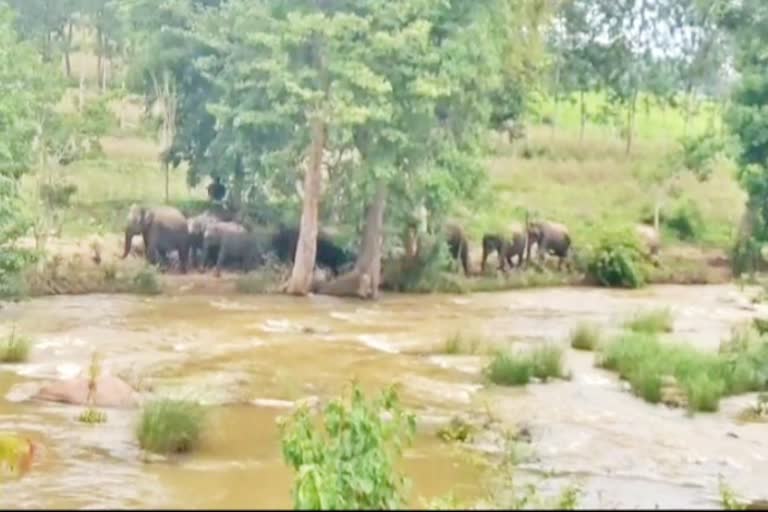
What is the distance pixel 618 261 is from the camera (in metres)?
29.7

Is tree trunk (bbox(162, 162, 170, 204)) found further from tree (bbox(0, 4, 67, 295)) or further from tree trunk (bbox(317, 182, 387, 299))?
tree (bbox(0, 4, 67, 295))

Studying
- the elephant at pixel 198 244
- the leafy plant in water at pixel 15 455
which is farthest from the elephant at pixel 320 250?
the leafy plant in water at pixel 15 455

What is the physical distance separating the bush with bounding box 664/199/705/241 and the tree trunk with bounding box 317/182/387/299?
11243 mm

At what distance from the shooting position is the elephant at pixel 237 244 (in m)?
27.5

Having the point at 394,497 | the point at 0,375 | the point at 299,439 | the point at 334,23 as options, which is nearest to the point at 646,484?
the point at 299,439

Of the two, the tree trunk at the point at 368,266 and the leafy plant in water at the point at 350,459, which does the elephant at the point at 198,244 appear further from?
the leafy plant in water at the point at 350,459

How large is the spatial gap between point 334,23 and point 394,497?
2014cm

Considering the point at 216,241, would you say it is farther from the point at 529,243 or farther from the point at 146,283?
the point at 529,243

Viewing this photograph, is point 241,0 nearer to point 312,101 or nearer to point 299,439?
point 312,101

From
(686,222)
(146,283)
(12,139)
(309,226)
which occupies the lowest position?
(146,283)

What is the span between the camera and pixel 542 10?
94.4ft

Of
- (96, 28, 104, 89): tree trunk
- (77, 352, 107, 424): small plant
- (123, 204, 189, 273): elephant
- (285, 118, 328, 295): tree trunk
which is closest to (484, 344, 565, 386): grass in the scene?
(77, 352, 107, 424): small plant

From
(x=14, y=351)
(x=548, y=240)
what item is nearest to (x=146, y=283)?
(x=14, y=351)

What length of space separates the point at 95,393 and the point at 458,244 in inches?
667
